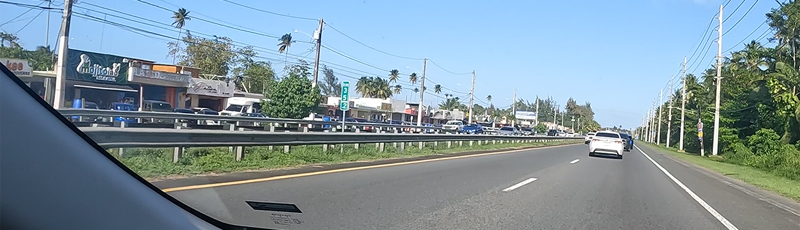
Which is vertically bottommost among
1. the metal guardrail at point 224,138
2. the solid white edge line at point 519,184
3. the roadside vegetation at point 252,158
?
the solid white edge line at point 519,184

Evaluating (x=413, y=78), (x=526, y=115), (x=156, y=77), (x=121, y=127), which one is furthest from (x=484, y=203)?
(x=526, y=115)

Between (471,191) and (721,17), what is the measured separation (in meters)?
43.2

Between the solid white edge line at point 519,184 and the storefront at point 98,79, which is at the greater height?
the storefront at point 98,79

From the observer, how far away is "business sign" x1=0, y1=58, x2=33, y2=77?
6.94 feet

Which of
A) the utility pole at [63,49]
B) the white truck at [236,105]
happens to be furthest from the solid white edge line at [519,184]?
the utility pole at [63,49]

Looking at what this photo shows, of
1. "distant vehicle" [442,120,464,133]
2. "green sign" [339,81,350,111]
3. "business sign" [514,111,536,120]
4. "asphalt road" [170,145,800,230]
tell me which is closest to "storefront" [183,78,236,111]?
"asphalt road" [170,145,800,230]

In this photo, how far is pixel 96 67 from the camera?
9.30ft

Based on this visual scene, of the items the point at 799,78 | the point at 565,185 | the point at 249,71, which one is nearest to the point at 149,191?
the point at 249,71

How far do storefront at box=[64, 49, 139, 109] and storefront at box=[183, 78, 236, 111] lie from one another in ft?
2.75

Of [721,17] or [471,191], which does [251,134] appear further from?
[721,17]

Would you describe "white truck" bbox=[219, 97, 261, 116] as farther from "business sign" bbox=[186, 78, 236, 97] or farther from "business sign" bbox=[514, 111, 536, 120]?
"business sign" bbox=[514, 111, 536, 120]

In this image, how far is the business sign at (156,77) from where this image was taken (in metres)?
3.15

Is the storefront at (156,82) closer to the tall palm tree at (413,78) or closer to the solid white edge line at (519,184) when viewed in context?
the solid white edge line at (519,184)

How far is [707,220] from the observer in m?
9.03
